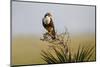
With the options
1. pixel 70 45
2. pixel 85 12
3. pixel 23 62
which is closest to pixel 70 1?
pixel 85 12

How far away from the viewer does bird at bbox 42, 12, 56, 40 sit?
2.37 m

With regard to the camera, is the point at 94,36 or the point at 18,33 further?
the point at 94,36

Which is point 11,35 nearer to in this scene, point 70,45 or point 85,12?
point 70,45

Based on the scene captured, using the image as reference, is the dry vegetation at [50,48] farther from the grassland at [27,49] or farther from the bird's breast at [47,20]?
the bird's breast at [47,20]

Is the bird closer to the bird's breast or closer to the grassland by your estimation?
the bird's breast

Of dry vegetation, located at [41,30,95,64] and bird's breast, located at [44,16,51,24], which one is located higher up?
bird's breast, located at [44,16,51,24]

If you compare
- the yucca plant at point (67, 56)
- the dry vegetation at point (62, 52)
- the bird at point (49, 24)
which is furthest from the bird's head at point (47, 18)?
the yucca plant at point (67, 56)

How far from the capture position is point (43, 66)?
2359mm

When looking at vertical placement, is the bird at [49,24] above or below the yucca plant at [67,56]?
above

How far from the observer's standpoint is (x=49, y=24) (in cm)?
238

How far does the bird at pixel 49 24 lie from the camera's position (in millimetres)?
2365

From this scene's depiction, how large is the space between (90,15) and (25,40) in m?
0.83

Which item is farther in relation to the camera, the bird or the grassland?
the bird

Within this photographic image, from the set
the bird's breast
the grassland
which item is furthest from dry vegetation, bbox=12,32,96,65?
the bird's breast
